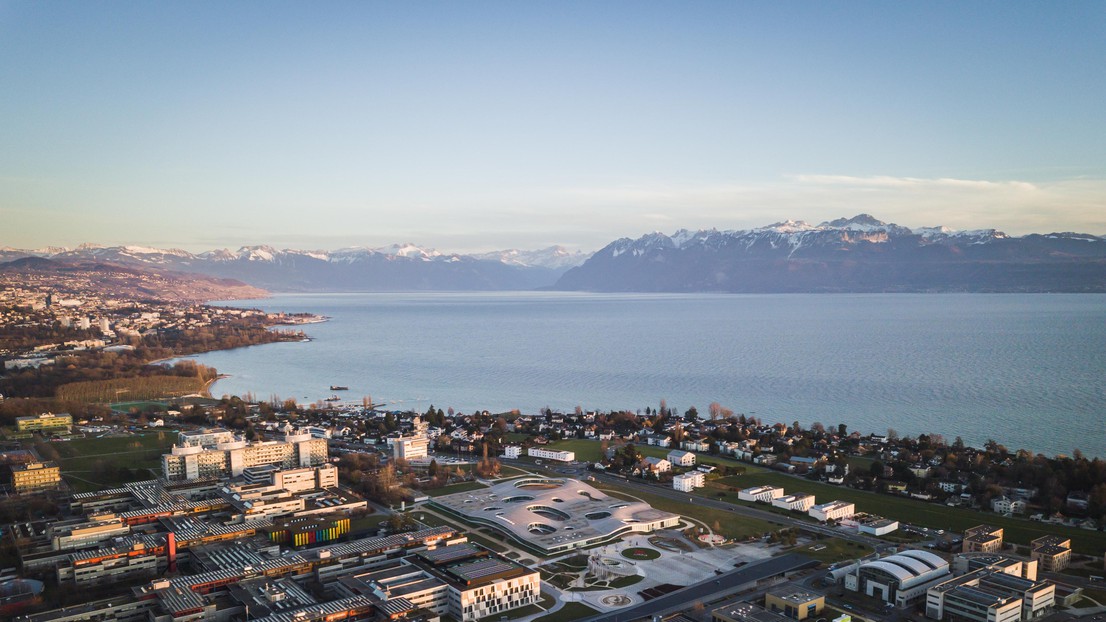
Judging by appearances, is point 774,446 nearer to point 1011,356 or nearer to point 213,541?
point 213,541

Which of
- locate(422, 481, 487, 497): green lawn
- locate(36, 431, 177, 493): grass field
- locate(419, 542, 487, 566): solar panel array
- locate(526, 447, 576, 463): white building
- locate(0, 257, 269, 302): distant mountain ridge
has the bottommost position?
locate(526, 447, 576, 463): white building

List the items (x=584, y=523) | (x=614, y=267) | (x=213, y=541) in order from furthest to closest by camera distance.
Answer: (x=614, y=267)
(x=584, y=523)
(x=213, y=541)

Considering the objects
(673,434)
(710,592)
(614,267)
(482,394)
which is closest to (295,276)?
(614,267)

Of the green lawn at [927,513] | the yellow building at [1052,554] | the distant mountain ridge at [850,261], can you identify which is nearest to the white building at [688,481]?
the green lawn at [927,513]

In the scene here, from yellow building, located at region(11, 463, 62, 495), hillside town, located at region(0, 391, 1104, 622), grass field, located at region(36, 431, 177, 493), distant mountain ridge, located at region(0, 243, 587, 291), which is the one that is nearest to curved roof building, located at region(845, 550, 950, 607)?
hillside town, located at region(0, 391, 1104, 622)

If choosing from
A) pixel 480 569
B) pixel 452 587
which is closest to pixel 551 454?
pixel 480 569

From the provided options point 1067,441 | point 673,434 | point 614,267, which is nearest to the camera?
point 1067,441

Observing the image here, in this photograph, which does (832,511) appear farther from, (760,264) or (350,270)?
(350,270)

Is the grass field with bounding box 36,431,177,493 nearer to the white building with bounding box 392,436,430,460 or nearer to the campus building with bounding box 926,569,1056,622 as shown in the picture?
the white building with bounding box 392,436,430,460
